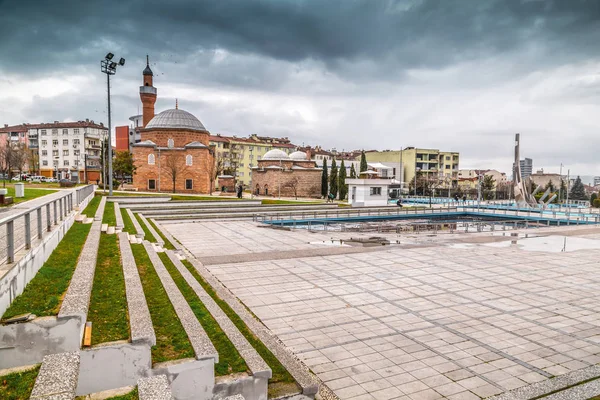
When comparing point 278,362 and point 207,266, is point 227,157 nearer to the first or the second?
point 207,266

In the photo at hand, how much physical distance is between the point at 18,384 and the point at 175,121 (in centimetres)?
4670

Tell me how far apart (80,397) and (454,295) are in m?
8.29

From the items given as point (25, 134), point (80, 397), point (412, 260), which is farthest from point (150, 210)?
point (25, 134)

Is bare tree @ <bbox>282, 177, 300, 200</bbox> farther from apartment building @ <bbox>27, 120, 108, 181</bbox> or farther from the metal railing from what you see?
apartment building @ <bbox>27, 120, 108, 181</bbox>

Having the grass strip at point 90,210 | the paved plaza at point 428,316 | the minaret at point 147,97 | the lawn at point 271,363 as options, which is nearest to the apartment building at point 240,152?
the minaret at point 147,97

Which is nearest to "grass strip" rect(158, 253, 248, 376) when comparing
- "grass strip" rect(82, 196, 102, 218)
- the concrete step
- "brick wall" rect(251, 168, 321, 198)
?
the concrete step

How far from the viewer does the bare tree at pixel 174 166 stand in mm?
44728

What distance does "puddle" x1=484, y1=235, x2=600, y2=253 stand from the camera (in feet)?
53.5

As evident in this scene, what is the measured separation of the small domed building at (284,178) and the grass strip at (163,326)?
131 ft

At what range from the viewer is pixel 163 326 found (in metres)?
5.72

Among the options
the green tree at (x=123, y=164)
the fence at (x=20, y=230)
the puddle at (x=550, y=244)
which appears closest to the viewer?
the fence at (x=20, y=230)

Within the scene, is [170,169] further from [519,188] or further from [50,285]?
[50,285]

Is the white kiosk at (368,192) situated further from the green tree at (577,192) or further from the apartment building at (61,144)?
the apartment building at (61,144)

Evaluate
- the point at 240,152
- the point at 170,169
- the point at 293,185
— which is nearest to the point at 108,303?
the point at 170,169
